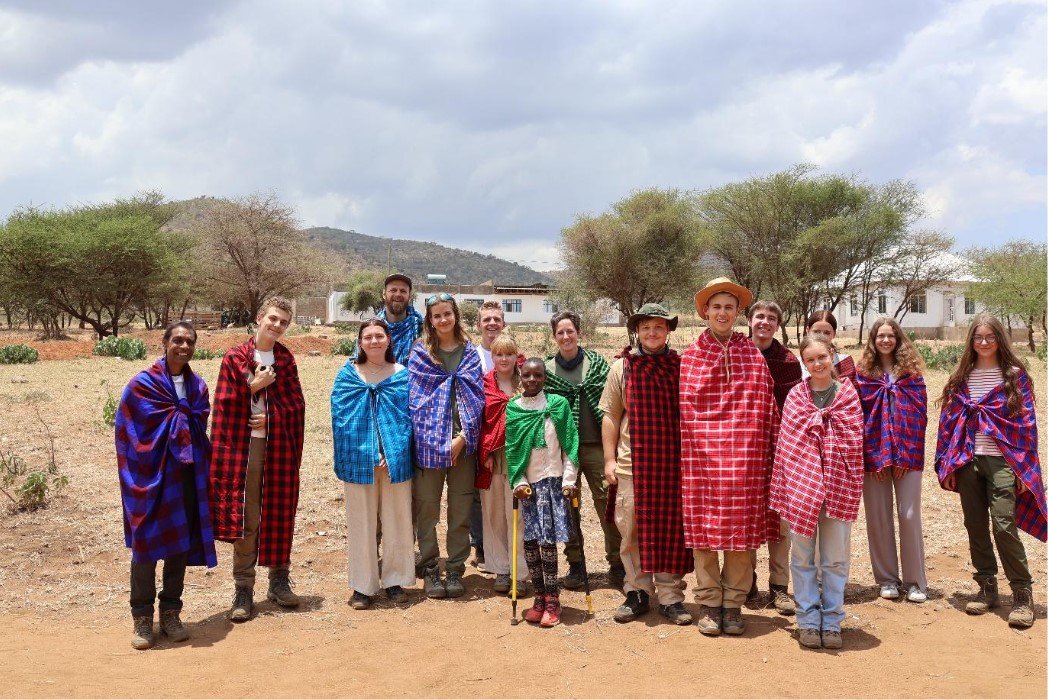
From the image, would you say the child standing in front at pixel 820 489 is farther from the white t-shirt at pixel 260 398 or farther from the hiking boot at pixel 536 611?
the white t-shirt at pixel 260 398

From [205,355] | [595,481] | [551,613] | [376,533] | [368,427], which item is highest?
[205,355]

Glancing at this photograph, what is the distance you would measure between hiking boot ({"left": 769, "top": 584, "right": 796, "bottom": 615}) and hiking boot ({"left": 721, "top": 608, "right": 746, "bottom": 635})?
532 millimetres

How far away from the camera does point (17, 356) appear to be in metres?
18.8

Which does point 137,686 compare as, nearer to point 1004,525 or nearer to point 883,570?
point 883,570

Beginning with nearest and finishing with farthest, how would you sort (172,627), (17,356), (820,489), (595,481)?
1. (820,489)
2. (172,627)
3. (595,481)
4. (17,356)

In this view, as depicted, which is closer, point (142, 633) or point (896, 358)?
point (142, 633)

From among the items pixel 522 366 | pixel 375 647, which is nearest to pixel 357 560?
pixel 375 647

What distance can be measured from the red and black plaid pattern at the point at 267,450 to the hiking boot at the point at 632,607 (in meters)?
2.11

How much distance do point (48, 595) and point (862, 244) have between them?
29991 millimetres

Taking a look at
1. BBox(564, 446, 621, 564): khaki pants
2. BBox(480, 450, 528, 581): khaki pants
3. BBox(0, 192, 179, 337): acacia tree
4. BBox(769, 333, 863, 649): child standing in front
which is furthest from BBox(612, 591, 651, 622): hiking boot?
BBox(0, 192, 179, 337): acacia tree

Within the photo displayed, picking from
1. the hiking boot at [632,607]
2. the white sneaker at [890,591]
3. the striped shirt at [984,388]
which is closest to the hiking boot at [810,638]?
the hiking boot at [632,607]

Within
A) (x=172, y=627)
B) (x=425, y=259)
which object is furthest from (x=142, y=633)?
(x=425, y=259)

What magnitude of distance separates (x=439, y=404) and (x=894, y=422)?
9.65 feet

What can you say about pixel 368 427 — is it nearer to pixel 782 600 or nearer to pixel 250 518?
pixel 250 518
